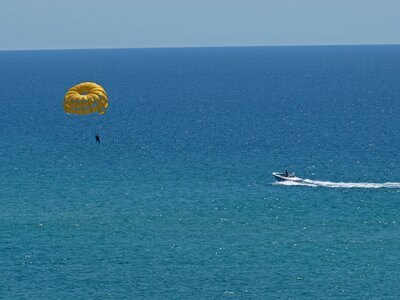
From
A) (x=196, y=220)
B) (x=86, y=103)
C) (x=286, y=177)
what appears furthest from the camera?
(x=286, y=177)

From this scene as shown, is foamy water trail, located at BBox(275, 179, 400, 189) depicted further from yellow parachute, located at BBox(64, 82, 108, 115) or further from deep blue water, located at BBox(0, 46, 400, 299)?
yellow parachute, located at BBox(64, 82, 108, 115)

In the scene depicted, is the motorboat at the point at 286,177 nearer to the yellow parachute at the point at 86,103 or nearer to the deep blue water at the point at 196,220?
the deep blue water at the point at 196,220

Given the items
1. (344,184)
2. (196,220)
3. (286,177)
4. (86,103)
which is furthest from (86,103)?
(344,184)

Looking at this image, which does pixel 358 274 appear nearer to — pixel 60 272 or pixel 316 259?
pixel 316 259

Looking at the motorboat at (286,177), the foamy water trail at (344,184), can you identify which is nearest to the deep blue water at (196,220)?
the foamy water trail at (344,184)

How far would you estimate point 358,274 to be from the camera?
82.9 meters

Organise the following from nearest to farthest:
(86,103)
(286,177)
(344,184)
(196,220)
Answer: (86,103)
(196,220)
(344,184)
(286,177)

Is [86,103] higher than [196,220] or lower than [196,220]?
higher

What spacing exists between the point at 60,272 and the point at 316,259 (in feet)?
77.6

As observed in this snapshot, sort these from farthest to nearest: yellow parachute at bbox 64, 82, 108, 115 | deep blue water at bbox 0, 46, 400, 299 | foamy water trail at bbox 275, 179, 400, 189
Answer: foamy water trail at bbox 275, 179, 400, 189, yellow parachute at bbox 64, 82, 108, 115, deep blue water at bbox 0, 46, 400, 299

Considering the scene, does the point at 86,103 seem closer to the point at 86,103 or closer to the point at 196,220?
the point at 86,103

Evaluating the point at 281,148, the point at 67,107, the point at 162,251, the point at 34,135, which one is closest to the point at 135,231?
the point at 162,251

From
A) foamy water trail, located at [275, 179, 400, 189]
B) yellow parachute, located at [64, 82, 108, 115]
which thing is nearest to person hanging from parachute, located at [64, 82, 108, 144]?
yellow parachute, located at [64, 82, 108, 115]

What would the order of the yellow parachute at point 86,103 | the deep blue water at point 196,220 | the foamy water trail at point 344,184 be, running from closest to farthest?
the deep blue water at point 196,220 → the yellow parachute at point 86,103 → the foamy water trail at point 344,184
